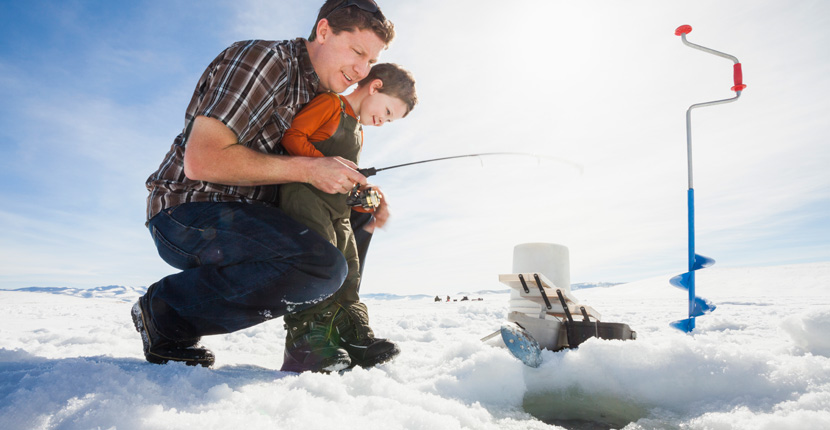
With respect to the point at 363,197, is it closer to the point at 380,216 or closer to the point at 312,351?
the point at 380,216

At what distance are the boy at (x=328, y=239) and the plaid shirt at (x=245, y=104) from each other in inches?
3.4

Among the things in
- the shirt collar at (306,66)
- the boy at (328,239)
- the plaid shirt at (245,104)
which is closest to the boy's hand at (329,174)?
the boy at (328,239)

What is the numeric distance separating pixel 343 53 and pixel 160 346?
1277 mm

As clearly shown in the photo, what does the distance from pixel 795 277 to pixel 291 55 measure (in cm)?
1223

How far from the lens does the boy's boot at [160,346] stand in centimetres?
149

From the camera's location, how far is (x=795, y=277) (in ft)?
31.6

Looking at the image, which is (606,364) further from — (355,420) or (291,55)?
(291,55)

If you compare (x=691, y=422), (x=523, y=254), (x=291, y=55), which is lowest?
(x=691, y=422)

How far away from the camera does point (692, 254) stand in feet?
10.4

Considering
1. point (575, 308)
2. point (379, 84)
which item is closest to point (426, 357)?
point (575, 308)

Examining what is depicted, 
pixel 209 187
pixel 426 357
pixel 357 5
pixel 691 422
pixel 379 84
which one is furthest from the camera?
pixel 379 84

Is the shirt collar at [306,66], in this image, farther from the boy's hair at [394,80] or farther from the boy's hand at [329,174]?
the boy's hair at [394,80]

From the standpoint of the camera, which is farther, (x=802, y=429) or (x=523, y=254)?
(x=523, y=254)

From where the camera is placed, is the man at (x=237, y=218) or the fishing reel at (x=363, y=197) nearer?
the man at (x=237, y=218)
